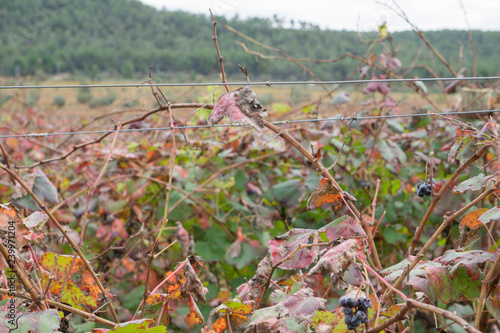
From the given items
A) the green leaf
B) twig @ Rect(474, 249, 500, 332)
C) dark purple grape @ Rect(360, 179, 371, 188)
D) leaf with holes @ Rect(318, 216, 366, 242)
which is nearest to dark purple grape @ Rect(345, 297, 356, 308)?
leaf with holes @ Rect(318, 216, 366, 242)

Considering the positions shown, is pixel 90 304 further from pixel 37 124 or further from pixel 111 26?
pixel 111 26

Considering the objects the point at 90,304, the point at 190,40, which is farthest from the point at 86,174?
the point at 190,40

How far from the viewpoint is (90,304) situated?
836 millimetres

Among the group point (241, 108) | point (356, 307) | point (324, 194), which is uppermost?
point (241, 108)

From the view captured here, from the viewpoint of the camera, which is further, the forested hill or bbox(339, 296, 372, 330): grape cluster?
the forested hill

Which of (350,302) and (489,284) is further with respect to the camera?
(489,284)

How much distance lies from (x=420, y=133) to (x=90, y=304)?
159cm

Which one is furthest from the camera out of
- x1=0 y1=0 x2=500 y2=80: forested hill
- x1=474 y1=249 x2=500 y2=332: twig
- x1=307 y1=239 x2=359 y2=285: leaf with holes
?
x1=0 y1=0 x2=500 y2=80: forested hill

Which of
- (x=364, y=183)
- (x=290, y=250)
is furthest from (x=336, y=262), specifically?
(x=364, y=183)

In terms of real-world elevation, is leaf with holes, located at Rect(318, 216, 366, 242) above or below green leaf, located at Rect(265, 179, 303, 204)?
above

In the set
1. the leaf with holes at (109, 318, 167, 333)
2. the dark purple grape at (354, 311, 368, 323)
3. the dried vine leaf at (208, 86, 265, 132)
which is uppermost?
the dried vine leaf at (208, 86, 265, 132)

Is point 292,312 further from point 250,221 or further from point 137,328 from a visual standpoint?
point 250,221

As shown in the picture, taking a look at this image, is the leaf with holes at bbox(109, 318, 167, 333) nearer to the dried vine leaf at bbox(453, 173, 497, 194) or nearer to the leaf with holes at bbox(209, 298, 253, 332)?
the leaf with holes at bbox(209, 298, 253, 332)

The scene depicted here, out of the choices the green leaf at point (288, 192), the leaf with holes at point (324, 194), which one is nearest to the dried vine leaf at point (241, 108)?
the leaf with holes at point (324, 194)
